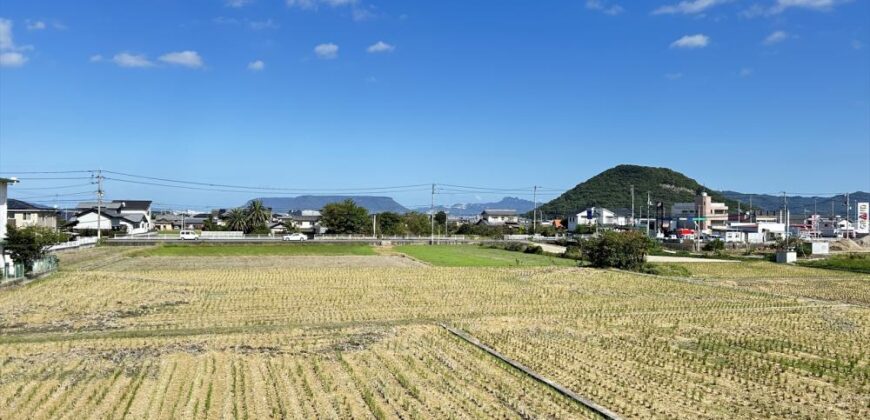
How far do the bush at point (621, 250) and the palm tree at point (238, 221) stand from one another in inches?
1824

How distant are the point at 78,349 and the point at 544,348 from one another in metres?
9.29

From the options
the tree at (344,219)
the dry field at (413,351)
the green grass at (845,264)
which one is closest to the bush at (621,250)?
the dry field at (413,351)

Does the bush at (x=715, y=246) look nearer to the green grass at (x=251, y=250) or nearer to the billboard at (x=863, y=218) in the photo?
the green grass at (x=251, y=250)

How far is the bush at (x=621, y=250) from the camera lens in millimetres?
32062

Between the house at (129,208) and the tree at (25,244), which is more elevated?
the house at (129,208)

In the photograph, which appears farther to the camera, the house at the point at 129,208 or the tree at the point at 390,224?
the house at the point at 129,208

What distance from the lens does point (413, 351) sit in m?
12.4

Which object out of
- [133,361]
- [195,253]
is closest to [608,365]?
[133,361]

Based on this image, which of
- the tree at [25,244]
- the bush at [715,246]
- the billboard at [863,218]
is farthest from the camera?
the billboard at [863,218]

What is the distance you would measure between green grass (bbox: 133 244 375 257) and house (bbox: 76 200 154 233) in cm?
3167

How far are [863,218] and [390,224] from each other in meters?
60.1

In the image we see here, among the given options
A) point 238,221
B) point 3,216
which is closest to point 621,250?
point 3,216

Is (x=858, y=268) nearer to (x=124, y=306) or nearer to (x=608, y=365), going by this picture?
(x=608, y=365)

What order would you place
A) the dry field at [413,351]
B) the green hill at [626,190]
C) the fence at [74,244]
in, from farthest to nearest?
the green hill at [626,190] < the fence at [74,244] < the dry field at [413,351]
